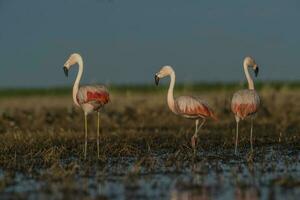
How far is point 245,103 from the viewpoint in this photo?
15180 mm

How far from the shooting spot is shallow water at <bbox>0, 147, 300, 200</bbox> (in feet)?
33.0

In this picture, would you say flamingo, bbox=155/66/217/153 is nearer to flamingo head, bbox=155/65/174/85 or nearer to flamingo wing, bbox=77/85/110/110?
flamingo head, bbox=155/65/174/85

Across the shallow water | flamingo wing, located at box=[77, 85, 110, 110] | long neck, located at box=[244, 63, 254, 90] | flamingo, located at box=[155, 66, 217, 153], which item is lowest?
the shallow water

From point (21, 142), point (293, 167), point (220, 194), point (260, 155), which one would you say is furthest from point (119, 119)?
point (220, 194)

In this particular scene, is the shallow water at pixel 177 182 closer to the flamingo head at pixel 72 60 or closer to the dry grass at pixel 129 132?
the dry grass at pixel 129 132

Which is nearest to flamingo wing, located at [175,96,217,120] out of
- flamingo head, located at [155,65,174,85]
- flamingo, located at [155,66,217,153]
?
flamingo, located at [155,66,217,153]

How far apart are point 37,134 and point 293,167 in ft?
23.5

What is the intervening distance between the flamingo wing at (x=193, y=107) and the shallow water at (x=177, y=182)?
6.28 ft

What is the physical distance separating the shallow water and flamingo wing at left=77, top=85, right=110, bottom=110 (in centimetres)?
212

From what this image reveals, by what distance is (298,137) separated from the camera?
17.2 meters

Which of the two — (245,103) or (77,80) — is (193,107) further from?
(77,80)

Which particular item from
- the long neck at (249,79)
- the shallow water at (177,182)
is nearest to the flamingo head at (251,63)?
the long neck at (249,79)

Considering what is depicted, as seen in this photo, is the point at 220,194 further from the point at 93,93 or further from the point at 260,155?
the point at 93,93

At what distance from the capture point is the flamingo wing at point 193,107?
15.3 metres
